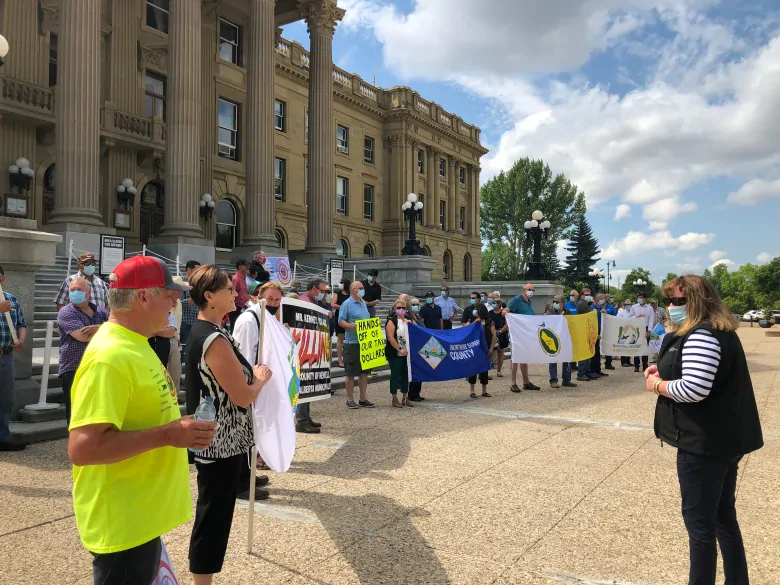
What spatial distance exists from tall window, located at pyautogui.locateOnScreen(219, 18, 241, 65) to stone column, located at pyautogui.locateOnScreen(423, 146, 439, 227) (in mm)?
23871

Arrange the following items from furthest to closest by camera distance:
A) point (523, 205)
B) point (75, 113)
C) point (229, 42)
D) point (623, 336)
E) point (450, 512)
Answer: point (523, 205) < point (229, 42) < point (75, 113) < point (623, 336) < point (450, 512)

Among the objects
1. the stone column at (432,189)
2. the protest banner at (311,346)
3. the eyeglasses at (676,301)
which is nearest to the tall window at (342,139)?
the stone column at (432,189)

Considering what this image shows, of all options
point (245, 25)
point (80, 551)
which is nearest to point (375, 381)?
point (80, 551)

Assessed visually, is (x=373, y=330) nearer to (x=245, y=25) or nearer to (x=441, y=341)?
(x=441, y=341)

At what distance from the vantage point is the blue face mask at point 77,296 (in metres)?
6.75

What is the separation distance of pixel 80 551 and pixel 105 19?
83.2 feet

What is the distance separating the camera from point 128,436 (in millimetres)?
2121

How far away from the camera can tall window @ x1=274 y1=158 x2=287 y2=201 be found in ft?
123

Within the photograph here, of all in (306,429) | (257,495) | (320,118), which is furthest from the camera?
(320,118)

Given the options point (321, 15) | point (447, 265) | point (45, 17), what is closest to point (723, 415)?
point (45, 17)

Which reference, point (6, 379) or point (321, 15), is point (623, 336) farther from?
point (321, 15)

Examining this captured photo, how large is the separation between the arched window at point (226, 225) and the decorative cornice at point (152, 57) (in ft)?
23.6

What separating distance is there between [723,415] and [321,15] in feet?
93.0

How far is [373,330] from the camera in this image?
10.8m
